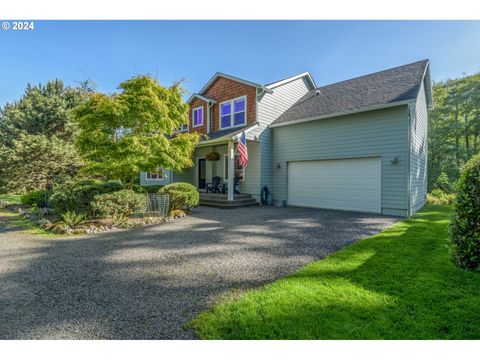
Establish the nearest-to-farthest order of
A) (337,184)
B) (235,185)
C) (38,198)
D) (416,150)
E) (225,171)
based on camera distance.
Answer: (416,150) < (337,184) < (38,198) < (235,185) < (225,171)

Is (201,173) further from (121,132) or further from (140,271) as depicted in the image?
(140,271)

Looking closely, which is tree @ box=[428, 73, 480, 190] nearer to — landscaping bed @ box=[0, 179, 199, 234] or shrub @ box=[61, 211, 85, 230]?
landscaping bed @ box=[0, 179, 199, 234]

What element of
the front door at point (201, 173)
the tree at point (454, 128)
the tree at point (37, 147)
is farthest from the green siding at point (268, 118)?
the tree at point (454, 128)

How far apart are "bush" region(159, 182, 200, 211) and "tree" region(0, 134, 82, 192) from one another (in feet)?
35.2

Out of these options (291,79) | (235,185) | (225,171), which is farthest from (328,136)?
(225,171)

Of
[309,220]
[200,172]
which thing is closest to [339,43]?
[309,220]

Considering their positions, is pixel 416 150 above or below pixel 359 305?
above

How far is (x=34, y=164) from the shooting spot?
15852 mm

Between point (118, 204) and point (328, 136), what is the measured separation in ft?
29.0

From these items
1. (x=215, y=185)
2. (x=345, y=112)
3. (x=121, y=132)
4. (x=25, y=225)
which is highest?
(x=345, y=112)

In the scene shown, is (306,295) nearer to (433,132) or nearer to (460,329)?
(460,329)

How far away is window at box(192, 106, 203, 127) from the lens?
617 inches

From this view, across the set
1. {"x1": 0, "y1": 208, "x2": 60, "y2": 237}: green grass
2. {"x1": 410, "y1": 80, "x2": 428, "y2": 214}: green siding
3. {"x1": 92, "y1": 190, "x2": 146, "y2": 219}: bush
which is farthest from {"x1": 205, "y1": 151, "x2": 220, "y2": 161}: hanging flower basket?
{"x1": 410, "y1": 80, "x2": 428, "y2": 214}: green siding
